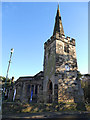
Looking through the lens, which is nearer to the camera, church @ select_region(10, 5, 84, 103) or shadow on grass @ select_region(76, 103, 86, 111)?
shadow on grass @ select_region(76, 103, 86, 111)

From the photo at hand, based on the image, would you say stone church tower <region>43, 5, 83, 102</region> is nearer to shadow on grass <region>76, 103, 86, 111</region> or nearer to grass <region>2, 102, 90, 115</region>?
shadow on grass <region>76, 103, 86, 111</region>

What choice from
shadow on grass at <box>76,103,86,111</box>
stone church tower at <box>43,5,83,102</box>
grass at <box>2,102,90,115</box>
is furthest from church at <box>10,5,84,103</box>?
grass at <box>2,102,90,115</box>

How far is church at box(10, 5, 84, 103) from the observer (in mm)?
13742

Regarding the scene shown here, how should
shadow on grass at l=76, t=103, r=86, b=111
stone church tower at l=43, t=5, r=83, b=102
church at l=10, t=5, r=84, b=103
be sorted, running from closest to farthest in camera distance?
shadow on grass at l=76, t=103, r=86, b=111 → stone church tower at l=43, t=5, r=83, b=102 → church at l=10, t=5, r=84, b=103

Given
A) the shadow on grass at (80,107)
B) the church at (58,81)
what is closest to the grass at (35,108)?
the shadow on grass at (80,107)

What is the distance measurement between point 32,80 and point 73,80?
930cm

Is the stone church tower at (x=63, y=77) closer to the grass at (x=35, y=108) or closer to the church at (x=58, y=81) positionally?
the church at (x=58, y=81)

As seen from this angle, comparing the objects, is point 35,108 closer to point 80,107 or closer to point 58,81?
point 58,81

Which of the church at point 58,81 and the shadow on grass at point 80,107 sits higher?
the church at point 58,81

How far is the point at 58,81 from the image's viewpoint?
14039mm

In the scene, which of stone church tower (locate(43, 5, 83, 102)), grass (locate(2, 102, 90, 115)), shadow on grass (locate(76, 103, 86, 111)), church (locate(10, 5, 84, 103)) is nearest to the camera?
grass (locate(2, 102, 90, 115))

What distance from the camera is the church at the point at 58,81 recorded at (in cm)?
1374

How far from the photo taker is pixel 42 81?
18250mm

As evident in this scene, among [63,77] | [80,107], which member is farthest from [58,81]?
[80,107]
